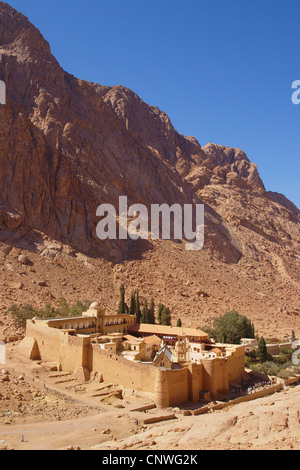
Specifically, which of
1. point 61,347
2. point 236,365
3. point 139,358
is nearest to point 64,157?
point 61,347

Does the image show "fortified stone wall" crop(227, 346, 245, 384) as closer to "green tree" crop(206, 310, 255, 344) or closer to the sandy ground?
the sandy ground

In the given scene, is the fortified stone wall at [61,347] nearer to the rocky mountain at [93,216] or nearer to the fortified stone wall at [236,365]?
A: the rocky mountain at [93,216]

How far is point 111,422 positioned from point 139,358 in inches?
359

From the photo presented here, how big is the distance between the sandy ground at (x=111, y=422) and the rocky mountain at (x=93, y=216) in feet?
55.4

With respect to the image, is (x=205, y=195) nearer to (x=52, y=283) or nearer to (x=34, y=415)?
(x=52, y=283)

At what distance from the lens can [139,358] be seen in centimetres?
3234

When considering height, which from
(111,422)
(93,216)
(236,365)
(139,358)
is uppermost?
(93,216)

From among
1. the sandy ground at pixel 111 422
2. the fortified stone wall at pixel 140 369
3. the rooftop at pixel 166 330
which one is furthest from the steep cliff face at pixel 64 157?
the sandy ground at pixel 111 422

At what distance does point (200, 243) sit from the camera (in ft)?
260

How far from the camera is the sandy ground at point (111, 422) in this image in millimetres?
19609

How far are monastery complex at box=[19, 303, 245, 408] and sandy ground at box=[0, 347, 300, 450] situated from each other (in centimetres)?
110

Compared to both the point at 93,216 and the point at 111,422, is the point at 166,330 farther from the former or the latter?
the point at 93,216

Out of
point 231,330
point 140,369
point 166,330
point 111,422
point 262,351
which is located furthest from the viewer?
point 231,330
